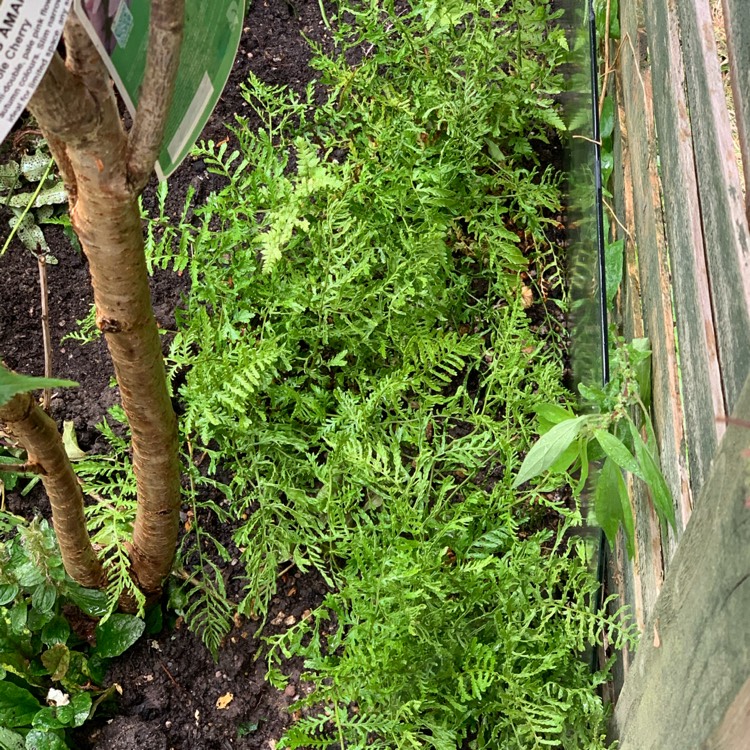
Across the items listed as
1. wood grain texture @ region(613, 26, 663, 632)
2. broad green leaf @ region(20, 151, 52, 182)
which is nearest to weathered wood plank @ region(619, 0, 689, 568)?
wood grain texture @ region(613, 26, 663, 632)

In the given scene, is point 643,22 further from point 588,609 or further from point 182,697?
point 182,697

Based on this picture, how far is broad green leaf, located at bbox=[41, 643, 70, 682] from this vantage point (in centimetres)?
174

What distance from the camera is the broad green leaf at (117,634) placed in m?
1.83

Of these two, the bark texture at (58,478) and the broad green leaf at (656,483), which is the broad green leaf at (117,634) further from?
the broad green leaf at (656,483)

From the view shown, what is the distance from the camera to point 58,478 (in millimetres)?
1354

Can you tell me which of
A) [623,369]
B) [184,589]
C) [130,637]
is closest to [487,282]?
[623,369]

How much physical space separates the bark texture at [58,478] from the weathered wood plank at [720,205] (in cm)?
93

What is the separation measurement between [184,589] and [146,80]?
1450 millimetres

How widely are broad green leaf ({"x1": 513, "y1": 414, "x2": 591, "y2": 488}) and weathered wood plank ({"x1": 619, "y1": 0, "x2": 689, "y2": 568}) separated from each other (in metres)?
0.15

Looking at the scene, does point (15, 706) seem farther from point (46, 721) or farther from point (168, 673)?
point (168, 673)

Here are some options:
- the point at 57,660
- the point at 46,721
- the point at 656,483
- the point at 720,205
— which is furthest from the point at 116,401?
the point at 720,205

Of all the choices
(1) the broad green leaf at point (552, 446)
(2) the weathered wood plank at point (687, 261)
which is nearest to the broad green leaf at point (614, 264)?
(2) the weathered wood plank at point (687, 261)

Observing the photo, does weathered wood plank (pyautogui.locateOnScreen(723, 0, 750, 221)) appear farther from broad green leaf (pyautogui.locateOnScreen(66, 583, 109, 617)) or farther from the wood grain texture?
broad green leaf (pyautogui.locateOnScreen(66, 583, 109, 617))

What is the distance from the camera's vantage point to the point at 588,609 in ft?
5.28
